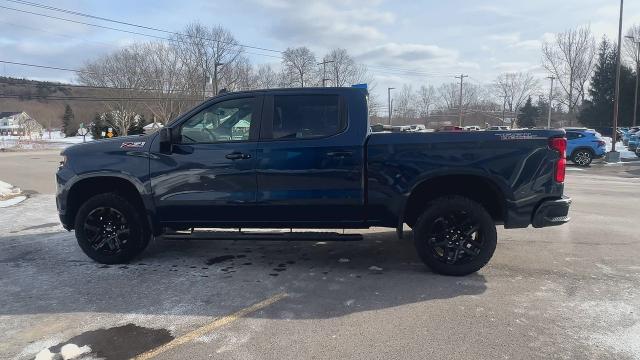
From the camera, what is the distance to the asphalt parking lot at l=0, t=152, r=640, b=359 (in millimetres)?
3633

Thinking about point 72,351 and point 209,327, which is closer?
point 72,351

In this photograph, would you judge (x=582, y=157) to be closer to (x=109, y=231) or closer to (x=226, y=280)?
(x=226, y=280)

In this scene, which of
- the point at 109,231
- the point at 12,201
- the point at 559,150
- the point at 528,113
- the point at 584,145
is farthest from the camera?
the point at 528,113

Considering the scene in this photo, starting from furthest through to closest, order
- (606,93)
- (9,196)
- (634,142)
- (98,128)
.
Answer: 1. (98,128)
2. (606,93)
3. (634,142)
4. (9,196)

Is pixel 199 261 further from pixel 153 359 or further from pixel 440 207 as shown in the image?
pixel 440 207

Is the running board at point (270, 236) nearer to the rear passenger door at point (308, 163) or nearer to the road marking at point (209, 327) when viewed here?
the rear passenger door at point (308, 163)

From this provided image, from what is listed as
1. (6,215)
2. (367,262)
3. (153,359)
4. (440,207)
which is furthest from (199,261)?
(6,215)

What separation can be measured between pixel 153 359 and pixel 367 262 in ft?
9.78

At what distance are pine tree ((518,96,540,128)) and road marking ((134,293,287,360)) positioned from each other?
8362 cm

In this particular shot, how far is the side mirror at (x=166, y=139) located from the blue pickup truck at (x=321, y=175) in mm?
11

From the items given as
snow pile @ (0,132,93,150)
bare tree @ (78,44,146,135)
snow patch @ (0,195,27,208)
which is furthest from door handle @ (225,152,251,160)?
bare tree @ (78,44,146,135)

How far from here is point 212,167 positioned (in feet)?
17.3

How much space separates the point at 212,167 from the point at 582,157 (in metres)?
21.3

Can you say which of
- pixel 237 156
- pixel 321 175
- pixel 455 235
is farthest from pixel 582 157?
pixel 237 156
